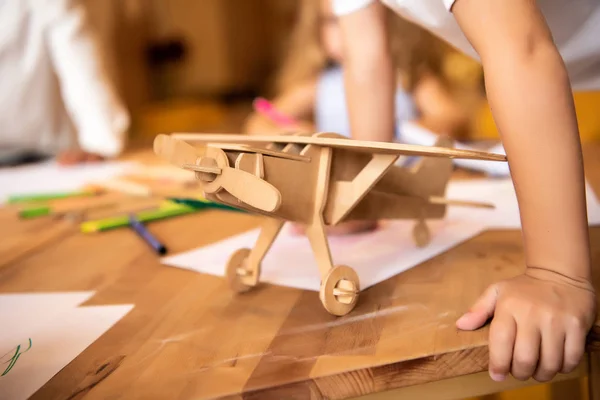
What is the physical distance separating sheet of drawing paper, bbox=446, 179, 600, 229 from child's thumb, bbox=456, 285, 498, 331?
171 mm

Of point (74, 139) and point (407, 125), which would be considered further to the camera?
point (74, 139)

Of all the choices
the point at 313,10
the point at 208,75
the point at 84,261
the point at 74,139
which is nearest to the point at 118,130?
the point at 74,139

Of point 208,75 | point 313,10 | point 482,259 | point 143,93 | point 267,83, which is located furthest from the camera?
point 267,83

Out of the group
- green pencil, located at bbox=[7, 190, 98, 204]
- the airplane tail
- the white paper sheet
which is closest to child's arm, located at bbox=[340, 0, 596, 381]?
the airplane tail

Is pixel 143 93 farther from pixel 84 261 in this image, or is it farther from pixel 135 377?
pixel 135 377

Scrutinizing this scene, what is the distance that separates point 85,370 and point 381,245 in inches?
12.0

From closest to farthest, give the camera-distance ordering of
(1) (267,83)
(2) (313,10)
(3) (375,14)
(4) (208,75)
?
(3) (375,14)
(2) (313,10)
(4) (208,75)
(1) (267,83)

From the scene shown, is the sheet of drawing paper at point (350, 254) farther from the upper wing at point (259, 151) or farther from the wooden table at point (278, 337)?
the upper wing at point (259, 151)

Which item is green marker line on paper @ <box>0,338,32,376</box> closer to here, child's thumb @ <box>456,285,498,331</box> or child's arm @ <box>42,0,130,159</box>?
child's thumb @ <box>456,285,498,331</box>

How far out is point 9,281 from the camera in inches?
20.9

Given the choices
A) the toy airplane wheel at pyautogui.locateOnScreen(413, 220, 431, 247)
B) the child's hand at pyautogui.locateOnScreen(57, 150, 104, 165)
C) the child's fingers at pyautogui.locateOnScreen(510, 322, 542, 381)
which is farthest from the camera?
the child's hand at pyautogui.locateOnScreen(57, 150, 104, 165)

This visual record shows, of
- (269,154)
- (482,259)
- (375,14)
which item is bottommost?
(482,259)

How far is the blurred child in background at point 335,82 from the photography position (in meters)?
1.27

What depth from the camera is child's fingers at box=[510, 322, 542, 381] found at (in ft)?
1.05
